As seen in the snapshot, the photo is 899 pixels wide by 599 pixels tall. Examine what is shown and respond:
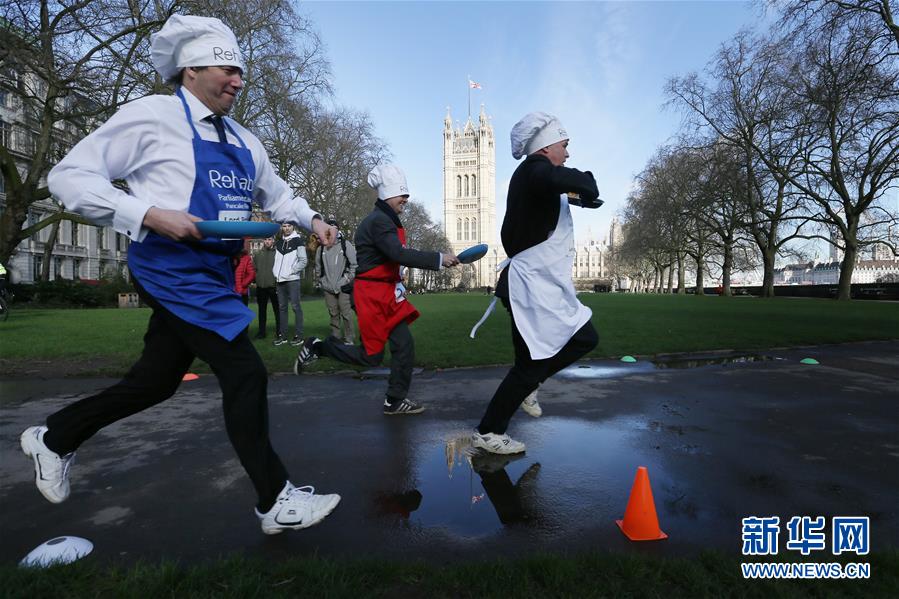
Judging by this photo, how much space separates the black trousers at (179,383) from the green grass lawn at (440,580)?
0.47 m

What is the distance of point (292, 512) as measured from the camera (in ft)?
8.44

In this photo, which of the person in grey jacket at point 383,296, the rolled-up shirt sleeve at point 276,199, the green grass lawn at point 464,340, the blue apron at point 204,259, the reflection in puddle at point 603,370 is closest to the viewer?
the blue apron at point 204,259

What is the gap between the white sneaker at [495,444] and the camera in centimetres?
375

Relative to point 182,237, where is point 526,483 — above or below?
below

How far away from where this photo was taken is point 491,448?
3.74 m

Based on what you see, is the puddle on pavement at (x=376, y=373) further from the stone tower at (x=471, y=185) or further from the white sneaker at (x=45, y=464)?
the stone tower at (x=471, y=185)

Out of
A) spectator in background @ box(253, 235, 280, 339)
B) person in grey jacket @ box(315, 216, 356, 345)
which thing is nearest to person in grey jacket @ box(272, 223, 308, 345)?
spectator in background @ box(253, 235, 280, 339)

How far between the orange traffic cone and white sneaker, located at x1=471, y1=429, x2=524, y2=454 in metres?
1.20

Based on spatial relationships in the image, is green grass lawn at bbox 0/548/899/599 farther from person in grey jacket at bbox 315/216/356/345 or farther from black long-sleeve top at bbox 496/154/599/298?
person in grey jacket at bbox 315/216/356/345

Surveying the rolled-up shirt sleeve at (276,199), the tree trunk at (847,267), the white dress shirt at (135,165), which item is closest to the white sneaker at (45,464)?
the white dress shirt at (135,165)

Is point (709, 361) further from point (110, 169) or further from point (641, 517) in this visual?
point (110, 169)

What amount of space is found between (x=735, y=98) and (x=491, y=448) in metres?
35.6

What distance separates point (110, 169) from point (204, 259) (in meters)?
0.54

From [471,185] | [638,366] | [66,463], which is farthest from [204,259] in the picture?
[471,185]
